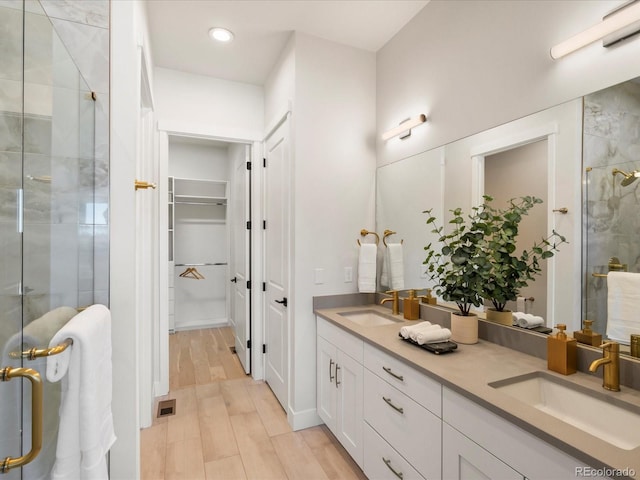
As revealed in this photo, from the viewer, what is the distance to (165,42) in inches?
98.0

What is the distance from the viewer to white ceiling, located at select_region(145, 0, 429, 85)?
2113 mm

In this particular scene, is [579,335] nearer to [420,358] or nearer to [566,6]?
[420,358]

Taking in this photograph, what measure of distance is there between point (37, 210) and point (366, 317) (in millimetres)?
1935

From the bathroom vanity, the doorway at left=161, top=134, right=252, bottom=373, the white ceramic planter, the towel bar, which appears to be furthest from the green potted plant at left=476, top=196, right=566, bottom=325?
the doorway at left=161, top=134, right=252, bottom=373

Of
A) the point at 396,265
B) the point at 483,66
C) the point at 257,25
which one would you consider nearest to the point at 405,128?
the point at 483,66

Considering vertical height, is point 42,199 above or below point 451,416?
above

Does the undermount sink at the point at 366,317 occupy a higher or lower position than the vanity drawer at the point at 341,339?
higher

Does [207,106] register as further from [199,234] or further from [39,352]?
[39,352]

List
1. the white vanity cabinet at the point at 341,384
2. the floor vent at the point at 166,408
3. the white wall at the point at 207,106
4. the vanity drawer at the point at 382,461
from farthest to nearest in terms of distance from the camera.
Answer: the white wall at the point at 207,106 → the floor vent at the point at 166,408 → the white vanity cabinet at the point at 341,384 → the vanity drawer at the point at 382,461

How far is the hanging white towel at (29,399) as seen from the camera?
85cm

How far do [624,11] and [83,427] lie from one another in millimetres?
2190

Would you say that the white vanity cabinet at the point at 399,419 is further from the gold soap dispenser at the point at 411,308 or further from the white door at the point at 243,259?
the white door at the point at 243,259

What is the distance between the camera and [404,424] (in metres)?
1.43

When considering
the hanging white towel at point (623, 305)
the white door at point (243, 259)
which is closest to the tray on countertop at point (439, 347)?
the hanging white towel at point (623, 305)
